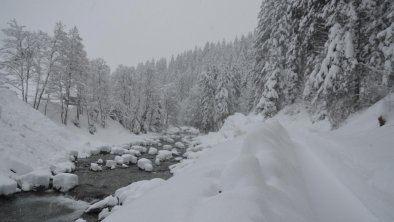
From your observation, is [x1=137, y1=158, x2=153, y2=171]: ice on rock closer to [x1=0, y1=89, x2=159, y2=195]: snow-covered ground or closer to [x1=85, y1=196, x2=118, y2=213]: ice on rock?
[x1=0, y1=89, x2=159, y2=195]: snow-covered ground

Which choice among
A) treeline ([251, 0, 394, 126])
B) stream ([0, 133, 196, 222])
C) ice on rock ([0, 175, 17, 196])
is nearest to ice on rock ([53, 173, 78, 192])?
stream ([0, 133, 196, 222])

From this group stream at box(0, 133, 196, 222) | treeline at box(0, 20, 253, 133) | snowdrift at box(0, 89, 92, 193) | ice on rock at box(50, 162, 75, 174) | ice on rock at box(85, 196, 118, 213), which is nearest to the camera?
stream at box(0, 133, 196, 222)

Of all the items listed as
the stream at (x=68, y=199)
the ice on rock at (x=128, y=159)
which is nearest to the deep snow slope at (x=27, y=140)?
the stream at (x=68, y=199)

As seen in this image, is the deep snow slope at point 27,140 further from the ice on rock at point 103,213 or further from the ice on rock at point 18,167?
the ice on rock at point 103,213

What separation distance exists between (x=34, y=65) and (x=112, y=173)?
21.8m

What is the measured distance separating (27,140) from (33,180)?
20.8ft

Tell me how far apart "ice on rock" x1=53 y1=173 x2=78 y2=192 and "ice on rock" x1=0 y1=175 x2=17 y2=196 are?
1705mm

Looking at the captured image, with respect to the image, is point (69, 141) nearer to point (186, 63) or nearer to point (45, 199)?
point (45, 199)

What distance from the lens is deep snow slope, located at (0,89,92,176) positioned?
524 inches

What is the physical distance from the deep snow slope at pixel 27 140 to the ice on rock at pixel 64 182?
2185 mm

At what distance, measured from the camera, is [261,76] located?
26547mm

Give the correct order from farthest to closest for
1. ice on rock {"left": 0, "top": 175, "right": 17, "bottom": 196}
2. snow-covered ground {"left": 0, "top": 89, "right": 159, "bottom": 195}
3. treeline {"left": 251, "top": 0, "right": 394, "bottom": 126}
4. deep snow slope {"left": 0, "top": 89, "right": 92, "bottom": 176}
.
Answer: deep snow slope {"left": 0, "top": 89, "right": 92, "bottom": 176} → snow-covered ground {"left": 0, "top": 89, "right": 159, "bottom": 195} → ice on rock {"left": 0, "top": 175, "right": 17, "bottom": 196} → treeline {"left": 251, "top": 0, "right": 394, "bottom": 126}

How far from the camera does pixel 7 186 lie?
1053 cm

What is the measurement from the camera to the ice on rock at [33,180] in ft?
37.9
